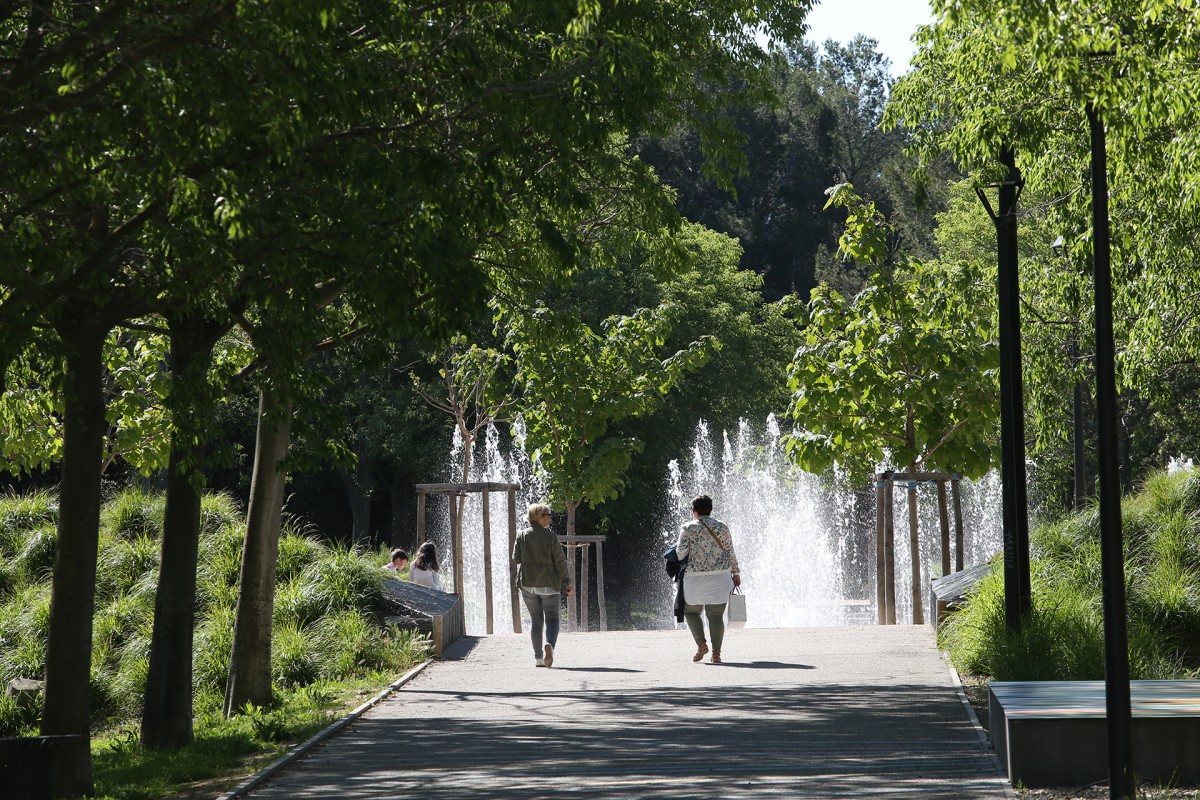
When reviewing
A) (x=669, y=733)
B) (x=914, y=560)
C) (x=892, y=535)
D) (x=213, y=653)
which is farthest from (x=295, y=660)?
(x=892, y=535)

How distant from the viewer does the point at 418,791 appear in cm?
874

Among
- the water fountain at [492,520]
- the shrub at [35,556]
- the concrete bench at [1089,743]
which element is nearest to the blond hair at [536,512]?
the shrub at [35,556]

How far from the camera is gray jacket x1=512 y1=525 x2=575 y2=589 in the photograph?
51.9 ft

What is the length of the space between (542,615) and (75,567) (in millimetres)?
6608

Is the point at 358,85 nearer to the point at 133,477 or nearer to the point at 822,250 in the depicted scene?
the point at 133,477

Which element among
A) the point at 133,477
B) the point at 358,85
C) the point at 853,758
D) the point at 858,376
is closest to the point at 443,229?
the point at 358,85

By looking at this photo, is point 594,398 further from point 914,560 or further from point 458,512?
point 914,560

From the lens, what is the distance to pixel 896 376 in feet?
68.0

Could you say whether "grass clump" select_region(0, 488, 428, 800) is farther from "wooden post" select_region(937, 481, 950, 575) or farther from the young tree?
"wooden post" select_region(937, 481, 950, 575)

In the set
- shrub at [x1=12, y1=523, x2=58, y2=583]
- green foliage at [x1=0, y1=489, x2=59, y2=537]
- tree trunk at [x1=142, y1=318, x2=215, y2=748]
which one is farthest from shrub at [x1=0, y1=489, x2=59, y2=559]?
tree trunk at [x1=142, y1=318, x2=215, y2=748]

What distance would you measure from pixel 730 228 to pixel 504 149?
53.0m

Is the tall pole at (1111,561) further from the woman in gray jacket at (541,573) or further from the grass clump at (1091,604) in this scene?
the woman in gray jacket at (541,573)

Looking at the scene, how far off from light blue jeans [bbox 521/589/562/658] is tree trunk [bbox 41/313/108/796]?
610 cm

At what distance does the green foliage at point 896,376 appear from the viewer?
2055 centimetres
